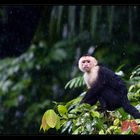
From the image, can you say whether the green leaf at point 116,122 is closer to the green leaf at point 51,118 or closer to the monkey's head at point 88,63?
the green leaf at point 51,118

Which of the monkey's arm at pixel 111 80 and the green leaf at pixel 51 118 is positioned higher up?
the monkey's arm at pixel 111 80

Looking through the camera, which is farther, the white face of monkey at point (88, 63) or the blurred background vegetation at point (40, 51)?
the blurred background vegetation at point (40, 51)

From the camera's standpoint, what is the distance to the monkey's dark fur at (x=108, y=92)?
13.6 ft

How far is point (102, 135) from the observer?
11.8ft

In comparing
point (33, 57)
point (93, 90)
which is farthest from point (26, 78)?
point (93, 90)

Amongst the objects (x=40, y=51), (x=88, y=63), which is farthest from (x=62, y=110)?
(x=40, y=51)

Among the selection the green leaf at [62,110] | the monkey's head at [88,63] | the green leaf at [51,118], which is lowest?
the green leaf at [51,118]

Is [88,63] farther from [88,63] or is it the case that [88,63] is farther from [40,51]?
[40,51]

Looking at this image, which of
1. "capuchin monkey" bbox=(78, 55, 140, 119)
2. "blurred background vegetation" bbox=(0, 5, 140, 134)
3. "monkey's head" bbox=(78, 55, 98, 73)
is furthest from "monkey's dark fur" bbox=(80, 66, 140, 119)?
"blurred background vegetation" bbox=(0, 5, 140, 134)

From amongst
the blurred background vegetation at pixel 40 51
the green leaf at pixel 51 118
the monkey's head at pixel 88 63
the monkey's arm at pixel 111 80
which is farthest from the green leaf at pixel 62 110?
the blurred background vegetation at pixel 40 51

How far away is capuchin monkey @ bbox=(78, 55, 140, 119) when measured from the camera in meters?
4.15

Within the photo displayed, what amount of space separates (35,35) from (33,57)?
7.1 inches

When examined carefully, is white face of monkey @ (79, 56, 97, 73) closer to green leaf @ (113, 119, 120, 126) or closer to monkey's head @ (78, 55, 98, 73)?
monkey's head @ (78, 55, 98, 73)

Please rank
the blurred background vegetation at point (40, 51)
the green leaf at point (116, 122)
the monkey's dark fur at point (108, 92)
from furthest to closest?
the blurred background vegetation at point (40, 51) → the monkey's dark fur at point (108, 92) → the green leaf at point (116, 122)
